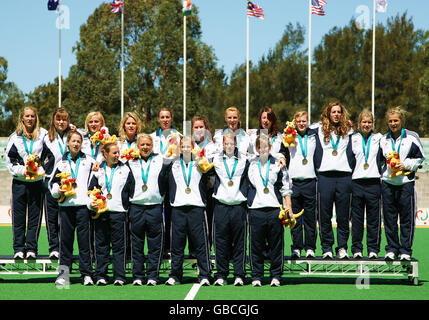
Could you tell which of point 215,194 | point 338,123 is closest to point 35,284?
point 215,194

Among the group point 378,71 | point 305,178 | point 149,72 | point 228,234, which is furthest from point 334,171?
point 378,71

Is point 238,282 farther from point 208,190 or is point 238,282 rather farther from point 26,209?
point 26,209

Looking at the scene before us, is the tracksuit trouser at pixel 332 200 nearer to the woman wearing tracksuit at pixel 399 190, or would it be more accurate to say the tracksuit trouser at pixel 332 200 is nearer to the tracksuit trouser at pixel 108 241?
the woman wearing tracksuit at pixel 399 190

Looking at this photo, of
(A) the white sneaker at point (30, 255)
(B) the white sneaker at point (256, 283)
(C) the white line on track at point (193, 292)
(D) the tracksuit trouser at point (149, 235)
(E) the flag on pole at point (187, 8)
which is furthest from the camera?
(E) the flag on pole at point (187, 8)

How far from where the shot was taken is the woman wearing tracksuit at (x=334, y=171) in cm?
823

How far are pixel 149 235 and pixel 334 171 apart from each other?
2.58m

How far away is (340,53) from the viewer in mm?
44250

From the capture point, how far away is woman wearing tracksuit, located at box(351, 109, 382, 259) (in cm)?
823

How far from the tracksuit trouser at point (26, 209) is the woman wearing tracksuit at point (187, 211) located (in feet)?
6.27

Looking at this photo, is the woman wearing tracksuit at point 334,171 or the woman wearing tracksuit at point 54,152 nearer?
the woman wearing tracksuit at point 334,171

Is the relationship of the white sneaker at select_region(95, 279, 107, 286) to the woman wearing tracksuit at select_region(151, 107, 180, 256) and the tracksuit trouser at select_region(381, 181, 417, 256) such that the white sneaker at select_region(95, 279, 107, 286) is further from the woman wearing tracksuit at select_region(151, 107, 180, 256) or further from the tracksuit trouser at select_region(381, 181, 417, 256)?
the tracksuit trouser at select_region(381, 181, 417, 256)

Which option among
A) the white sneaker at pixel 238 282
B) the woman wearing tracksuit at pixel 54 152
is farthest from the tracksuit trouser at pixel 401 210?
the woman wearing tracksuit at pixel 54 152

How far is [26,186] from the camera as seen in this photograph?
838 centimetres

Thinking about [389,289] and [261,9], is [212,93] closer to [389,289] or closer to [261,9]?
[261,9]
